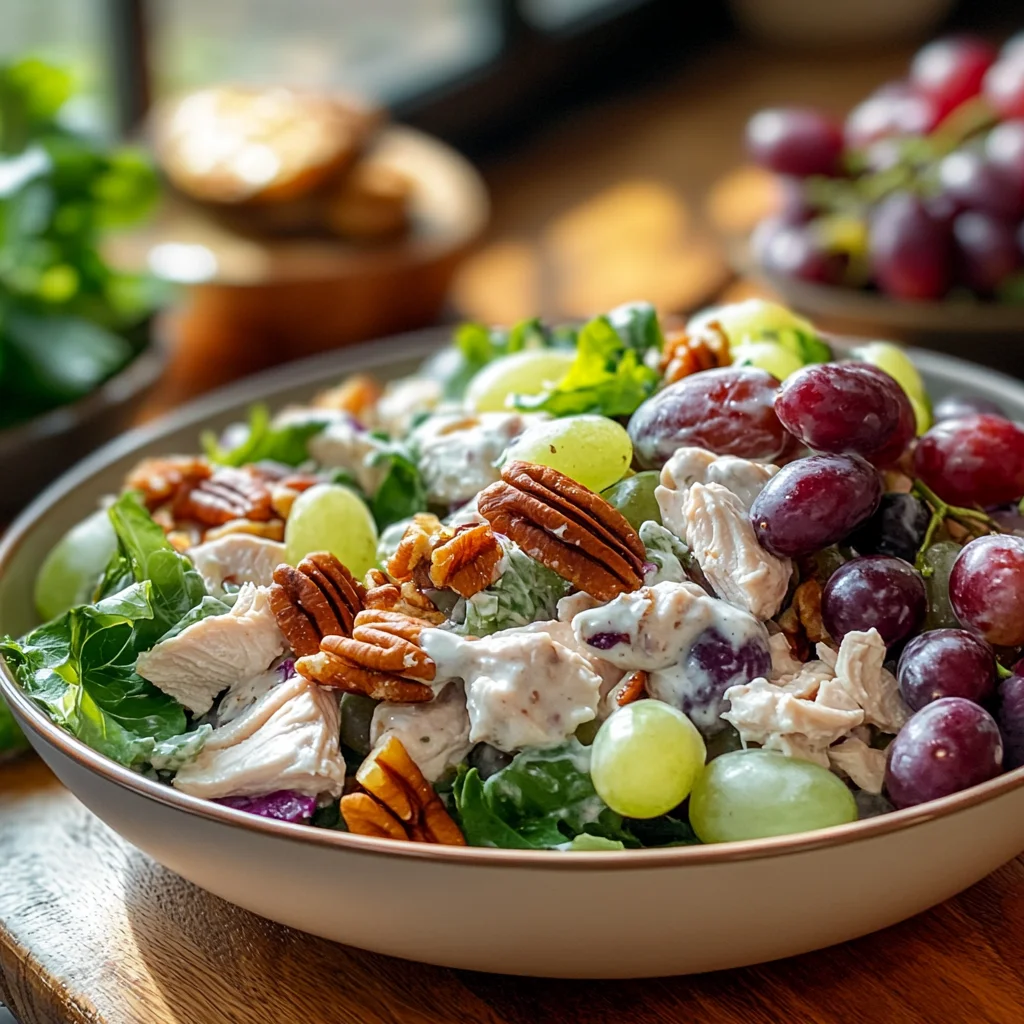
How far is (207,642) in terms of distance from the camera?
0.80 meters

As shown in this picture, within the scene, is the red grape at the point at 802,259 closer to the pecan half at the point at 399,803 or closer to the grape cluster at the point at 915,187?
the grape cluster at the point at 915,187

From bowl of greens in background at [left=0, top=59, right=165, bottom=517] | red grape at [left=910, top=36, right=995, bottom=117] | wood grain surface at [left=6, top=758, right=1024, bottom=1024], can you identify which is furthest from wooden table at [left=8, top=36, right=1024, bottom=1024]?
red grape at [left=910, top=36, right=995, bottom=117]

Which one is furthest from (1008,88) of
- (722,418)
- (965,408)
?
(722,418)

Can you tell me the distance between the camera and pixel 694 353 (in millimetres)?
934

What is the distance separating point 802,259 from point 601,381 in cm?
64

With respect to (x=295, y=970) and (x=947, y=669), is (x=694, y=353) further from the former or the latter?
(x=295, y=970)

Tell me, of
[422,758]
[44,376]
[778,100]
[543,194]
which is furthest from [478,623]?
[778,100]

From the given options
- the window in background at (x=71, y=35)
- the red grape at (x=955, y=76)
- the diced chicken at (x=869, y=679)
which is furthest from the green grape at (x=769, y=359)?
the window in background at (x=71, y=35)

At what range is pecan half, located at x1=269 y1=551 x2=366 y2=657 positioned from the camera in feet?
2.63

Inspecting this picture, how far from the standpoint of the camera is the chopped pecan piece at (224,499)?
3.17 feet

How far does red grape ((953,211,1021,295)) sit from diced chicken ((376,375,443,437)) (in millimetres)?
593

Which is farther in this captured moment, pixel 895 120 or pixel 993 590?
pixel 895 120

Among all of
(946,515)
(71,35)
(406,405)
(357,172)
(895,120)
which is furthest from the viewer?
(71,35)

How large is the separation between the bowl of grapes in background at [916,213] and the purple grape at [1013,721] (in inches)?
27.6
